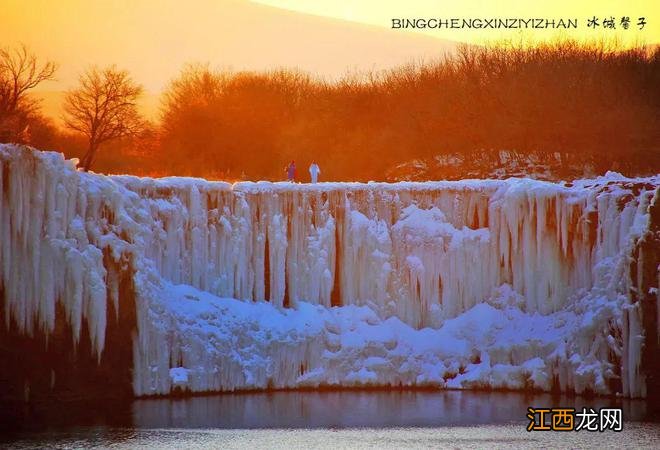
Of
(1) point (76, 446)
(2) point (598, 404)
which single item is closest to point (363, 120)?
(2) point (598, 404)

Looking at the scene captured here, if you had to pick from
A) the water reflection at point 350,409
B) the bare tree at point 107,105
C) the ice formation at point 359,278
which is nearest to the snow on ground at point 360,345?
the ice formation at point 359,278

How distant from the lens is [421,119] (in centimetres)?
5491

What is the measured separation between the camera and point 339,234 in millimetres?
32438

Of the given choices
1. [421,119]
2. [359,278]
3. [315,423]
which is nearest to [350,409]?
[315,423]

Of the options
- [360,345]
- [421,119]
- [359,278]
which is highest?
[421,119]

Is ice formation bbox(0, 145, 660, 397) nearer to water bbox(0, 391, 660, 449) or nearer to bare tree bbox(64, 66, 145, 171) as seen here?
water bbox(0, 391, 660, 449)

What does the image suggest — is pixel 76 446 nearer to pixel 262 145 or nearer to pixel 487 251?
pixel 487 251

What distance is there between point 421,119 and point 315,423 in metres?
30.4

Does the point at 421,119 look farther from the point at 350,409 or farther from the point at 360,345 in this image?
the point at 350,409

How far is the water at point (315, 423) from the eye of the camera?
78.4ft

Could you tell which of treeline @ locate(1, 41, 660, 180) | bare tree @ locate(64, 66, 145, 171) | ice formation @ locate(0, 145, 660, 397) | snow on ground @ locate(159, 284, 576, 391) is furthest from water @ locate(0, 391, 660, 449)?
bare tree @ locate(64, 66, 145, 171)

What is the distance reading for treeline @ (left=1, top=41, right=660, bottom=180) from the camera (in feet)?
162

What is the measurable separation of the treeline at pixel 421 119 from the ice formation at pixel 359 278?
18289mm

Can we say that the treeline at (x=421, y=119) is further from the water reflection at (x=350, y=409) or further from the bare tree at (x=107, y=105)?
Answer: the water reflection at (x=350, y=409)
